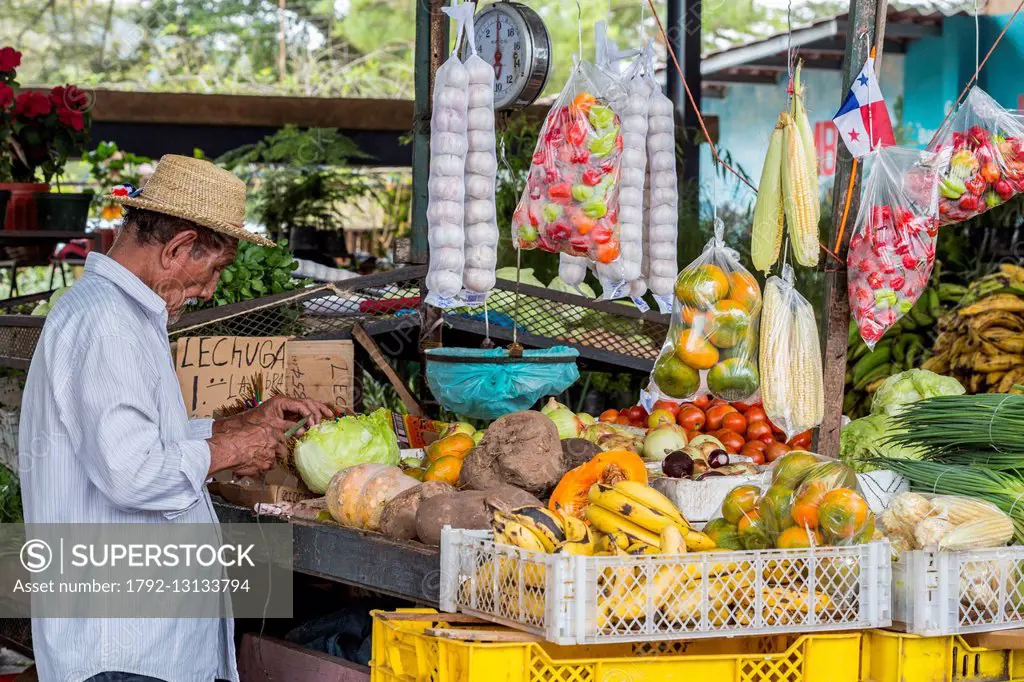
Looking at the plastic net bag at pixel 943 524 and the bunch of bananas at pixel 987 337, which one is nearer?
the plastic net bag at pixel 943 524

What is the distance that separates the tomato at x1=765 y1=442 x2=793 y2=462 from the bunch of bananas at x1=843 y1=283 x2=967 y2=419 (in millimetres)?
1764

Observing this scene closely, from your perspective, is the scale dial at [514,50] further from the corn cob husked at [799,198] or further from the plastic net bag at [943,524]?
the plastic net bag at [943,524]

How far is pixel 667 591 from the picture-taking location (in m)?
2.55

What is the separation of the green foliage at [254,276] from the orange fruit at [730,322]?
2.49m

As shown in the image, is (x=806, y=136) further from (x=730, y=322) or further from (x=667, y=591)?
(x=667, y=591)

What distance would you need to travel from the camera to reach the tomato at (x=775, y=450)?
461cm

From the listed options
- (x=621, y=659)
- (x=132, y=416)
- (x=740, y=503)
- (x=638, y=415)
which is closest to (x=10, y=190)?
(x=638, y=415)

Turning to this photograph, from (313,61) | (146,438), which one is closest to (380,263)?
(146,438)

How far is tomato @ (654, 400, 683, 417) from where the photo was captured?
510cm

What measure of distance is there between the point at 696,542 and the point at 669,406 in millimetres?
2325

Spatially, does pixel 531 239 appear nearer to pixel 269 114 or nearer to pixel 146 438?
pixel 146 438

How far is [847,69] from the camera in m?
3.45

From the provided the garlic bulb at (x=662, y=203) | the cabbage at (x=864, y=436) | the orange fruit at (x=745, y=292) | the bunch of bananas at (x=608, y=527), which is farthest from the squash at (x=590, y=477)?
the cabbage at (x=864, y=436)

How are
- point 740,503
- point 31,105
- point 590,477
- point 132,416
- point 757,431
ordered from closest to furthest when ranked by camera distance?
point 132,416, point 740,503, point 590,477, point 757,431, point 31,105
